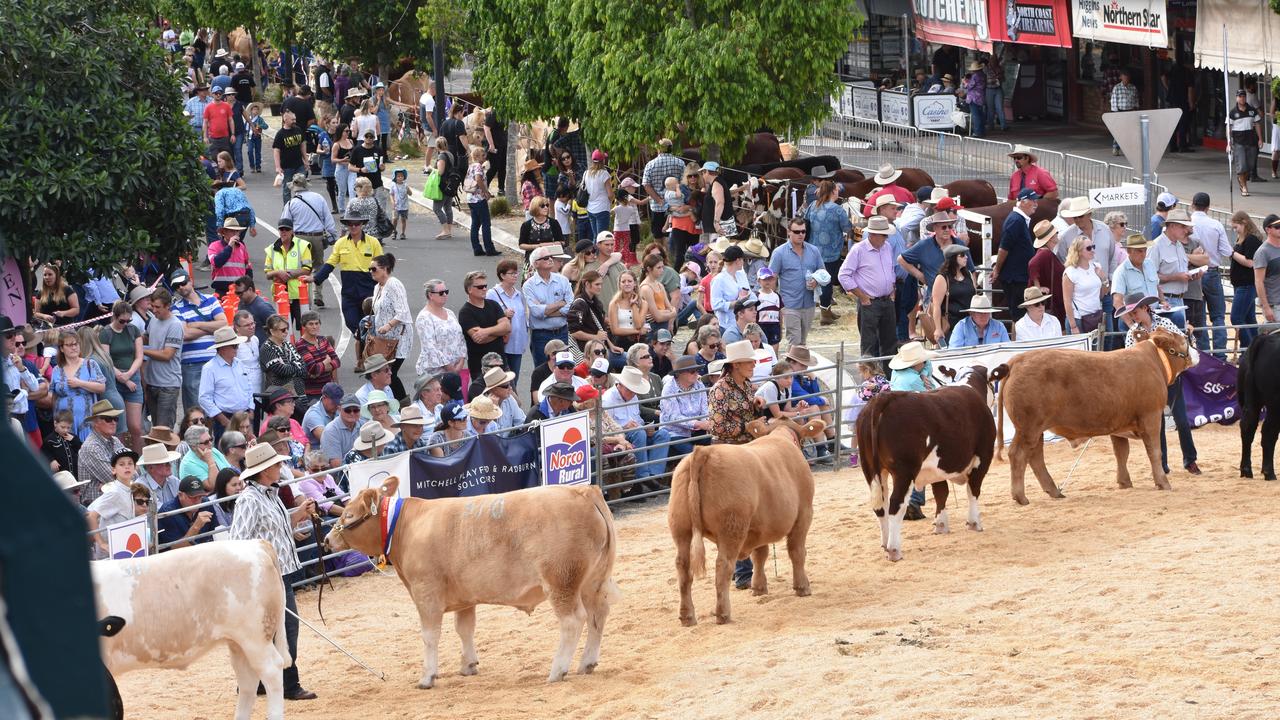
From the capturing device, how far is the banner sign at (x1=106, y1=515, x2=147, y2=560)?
36.2 ft

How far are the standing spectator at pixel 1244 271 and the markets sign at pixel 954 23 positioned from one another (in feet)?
59.7

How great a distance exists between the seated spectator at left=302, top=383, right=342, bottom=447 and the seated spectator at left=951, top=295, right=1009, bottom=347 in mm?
5966

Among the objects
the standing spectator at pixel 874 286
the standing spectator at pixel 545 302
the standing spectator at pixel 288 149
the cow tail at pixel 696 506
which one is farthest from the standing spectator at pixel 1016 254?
the standing spectator at pixel 288 149

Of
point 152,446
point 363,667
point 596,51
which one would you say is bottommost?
point 363,667

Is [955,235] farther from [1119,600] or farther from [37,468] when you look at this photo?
[37,468]

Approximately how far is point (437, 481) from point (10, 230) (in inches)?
236

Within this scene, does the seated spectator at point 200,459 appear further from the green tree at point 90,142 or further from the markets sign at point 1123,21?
the markets sign at point 1123,21

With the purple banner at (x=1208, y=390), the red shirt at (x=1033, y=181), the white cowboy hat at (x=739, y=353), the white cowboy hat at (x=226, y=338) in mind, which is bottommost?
the purple banner at (x=1208, y=390)

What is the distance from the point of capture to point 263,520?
1022cm

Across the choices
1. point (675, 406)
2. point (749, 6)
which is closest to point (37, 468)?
point (675, 406)

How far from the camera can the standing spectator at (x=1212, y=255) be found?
58.1ft

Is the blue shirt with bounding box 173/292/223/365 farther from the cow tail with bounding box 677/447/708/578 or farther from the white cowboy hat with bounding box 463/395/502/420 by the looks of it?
the cow tail with bounding box 677/447/708/578

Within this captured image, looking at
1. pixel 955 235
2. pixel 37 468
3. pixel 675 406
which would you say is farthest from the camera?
pixel 955 235

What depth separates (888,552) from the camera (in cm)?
1223
